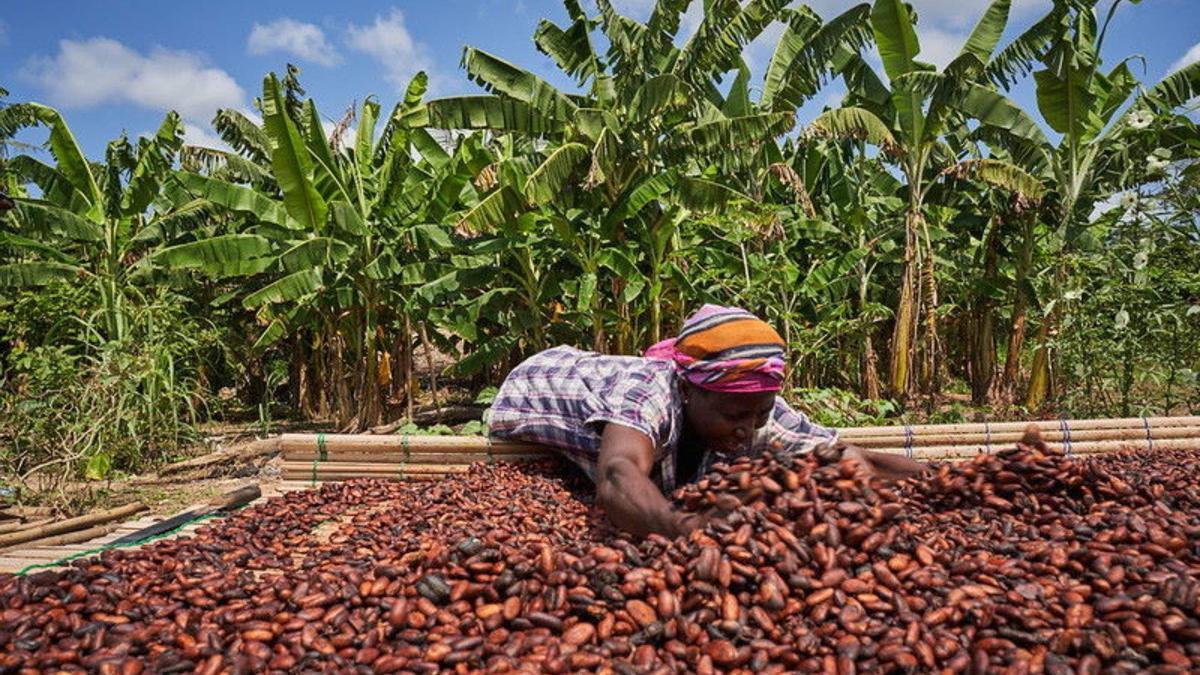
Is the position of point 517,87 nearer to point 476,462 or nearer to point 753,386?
point 476,462

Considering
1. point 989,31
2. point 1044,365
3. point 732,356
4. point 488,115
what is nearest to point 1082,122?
point 989,31

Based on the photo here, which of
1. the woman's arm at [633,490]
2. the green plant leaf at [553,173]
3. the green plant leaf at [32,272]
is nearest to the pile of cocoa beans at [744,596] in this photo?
the woman's arm at [633,490]

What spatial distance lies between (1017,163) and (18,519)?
31.4ft

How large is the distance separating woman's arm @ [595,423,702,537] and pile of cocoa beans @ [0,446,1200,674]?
95 mm

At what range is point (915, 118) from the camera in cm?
762

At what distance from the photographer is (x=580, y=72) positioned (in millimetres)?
7430

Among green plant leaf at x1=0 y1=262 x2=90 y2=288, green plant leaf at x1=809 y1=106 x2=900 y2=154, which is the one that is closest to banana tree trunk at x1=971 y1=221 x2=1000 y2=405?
green plant leaf at x1=809 y1=106 x2=900 y2=154

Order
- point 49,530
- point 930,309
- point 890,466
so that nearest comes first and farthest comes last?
point 890,466, point 49,530, point 930,309

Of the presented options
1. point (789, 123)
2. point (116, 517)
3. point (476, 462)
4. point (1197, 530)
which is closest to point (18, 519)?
point (116, 517)

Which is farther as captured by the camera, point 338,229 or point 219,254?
point 338,229

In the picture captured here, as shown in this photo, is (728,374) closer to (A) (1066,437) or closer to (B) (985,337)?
(A) (1066,437)

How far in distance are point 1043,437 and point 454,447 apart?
3003 mm

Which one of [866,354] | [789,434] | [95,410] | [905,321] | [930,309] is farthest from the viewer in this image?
[866,354]

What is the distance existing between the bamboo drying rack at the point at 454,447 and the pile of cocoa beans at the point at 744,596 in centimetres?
127
